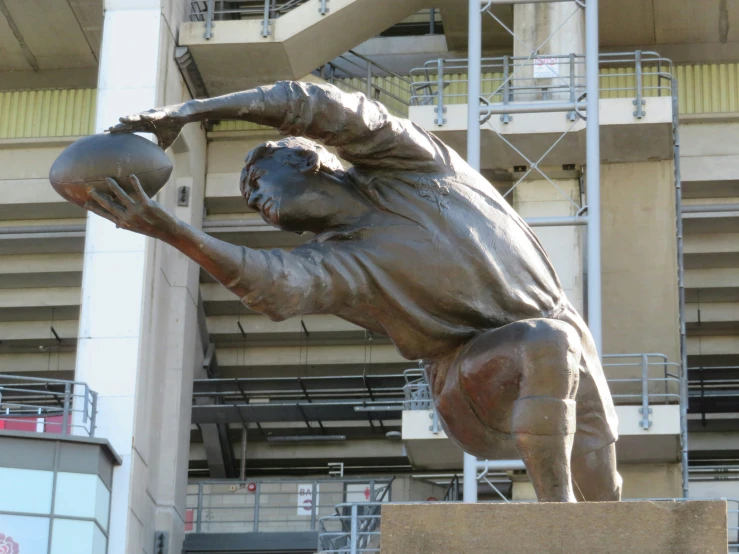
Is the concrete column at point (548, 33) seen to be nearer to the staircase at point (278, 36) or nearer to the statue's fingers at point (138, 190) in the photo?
the staircase at point (278, 36)

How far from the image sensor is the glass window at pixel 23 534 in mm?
20766

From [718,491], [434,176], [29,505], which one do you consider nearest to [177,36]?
[29,505]

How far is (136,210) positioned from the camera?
4.55 metres

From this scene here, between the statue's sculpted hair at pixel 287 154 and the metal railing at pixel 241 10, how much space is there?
20141 millimetres

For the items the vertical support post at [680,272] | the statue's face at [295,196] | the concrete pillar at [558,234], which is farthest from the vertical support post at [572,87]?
the statue's face at [295,196]

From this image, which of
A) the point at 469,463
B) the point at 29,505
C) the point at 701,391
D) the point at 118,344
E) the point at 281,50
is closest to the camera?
the point at 469,463

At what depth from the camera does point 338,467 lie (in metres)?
31.0

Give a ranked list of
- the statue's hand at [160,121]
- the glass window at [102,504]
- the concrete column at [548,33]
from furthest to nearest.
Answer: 1. the concrete column at [548,33]
2. the glass window at [102,504]
3. the statue's hand at [160,121]

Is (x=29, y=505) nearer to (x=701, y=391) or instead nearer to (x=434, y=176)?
(x=701, y=391)

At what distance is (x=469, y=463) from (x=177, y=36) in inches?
370

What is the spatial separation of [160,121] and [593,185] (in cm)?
1676

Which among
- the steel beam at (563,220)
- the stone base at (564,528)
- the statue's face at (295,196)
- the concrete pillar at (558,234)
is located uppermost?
the concrete pillar at (558,234)

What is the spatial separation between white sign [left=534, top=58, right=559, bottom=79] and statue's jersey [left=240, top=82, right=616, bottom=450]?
1889 cm

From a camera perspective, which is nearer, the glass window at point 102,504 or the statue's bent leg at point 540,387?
the statue's bent leg at point 540,387
